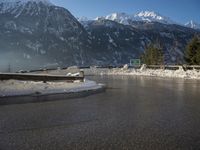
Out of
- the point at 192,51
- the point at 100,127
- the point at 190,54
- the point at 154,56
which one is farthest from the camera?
the point at 154,56

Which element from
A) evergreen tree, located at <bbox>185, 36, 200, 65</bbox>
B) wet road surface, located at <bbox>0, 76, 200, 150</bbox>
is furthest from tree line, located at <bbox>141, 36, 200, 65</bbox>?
wet road surface, located at <bbox>0, 76, 200, 150</bbox>

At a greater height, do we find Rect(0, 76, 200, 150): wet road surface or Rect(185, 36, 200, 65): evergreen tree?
Rect(185, 36, 200, 65): evergreen tree

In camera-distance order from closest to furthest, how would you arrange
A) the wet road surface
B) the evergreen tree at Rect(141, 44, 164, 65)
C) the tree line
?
the wet road surface
the tree line
the evergreen tree at Rect(141, 44, 164, 65)

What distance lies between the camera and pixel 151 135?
807 centimetres

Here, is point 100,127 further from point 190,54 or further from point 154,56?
point 154,56

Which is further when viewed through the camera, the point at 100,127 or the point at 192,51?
the point at 192,51


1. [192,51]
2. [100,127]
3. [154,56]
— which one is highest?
[192,51]

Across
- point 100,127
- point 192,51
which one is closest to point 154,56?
point 192,51

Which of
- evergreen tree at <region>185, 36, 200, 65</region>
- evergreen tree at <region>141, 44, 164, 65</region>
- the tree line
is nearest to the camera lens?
the tree line

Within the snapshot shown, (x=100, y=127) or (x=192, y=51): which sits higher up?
(x=192, y=51)

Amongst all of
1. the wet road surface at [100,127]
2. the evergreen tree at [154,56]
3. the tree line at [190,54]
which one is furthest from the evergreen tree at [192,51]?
the wet road surface at [100,127]

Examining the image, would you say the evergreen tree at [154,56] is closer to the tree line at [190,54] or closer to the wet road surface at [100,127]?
the tree line at [190,54]

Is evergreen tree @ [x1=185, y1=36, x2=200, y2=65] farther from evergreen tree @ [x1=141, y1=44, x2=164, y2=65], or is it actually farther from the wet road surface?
the wet road surface

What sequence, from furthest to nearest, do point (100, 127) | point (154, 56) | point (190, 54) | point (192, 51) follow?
1. point (154, 56)
2. point (192, 51)
3. point (190, 54)
4. point (100, 127)
